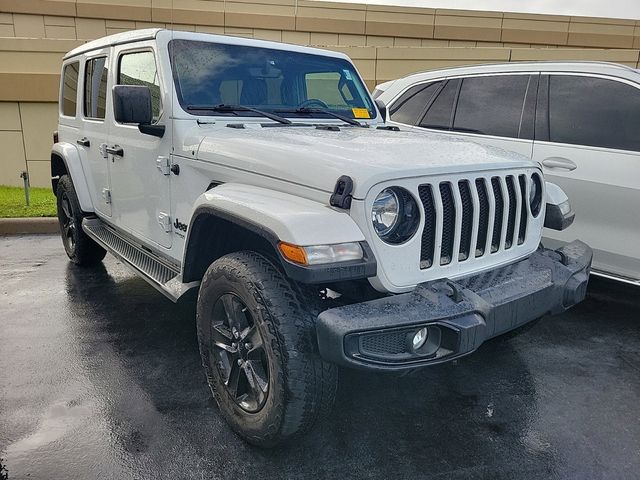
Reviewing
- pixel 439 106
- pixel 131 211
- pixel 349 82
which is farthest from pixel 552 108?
pixel 131 211

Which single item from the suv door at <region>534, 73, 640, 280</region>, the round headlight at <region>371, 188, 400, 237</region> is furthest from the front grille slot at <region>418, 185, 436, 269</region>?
the suv door at <region>534, 73, 640, 280</region>

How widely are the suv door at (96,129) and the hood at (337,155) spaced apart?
5.09ft

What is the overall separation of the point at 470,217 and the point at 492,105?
2528mm

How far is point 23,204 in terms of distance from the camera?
7.67 meters

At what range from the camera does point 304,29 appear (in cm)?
1440

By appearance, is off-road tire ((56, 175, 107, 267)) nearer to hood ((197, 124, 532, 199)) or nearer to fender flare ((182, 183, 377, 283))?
hood ((197, 124, 532, 199))

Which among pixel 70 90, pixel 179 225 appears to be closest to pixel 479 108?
pixel 179 225

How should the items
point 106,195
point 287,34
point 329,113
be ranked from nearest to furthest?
A: point 329,113, point 106,195, point 287,34

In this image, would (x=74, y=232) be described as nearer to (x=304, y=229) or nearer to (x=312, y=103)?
(x=312, y=103)

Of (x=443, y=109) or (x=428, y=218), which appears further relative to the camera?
(x=443, y=109)

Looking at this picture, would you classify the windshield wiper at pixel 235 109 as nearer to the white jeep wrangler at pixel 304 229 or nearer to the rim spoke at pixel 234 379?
the white jeep wrangler at pixel 304 229

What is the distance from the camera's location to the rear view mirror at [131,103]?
2.93 metres

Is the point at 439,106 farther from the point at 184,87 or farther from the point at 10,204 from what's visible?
the point at 10,204

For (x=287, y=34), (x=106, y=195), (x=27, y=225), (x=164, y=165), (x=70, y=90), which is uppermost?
(x=287, y=34)
